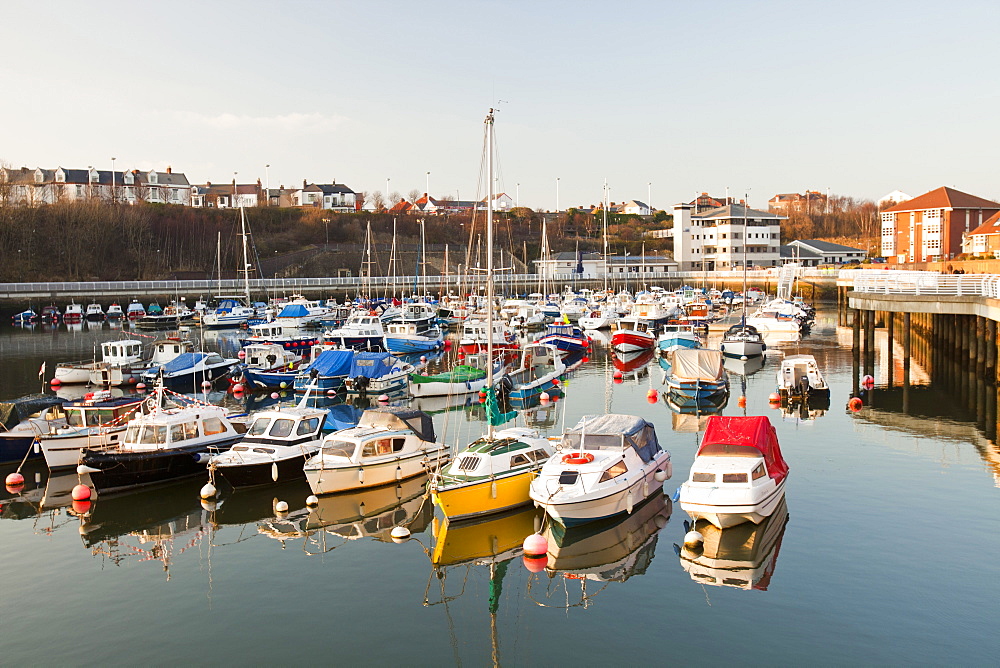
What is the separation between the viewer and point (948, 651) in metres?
15.1

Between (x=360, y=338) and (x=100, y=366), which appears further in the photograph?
(x=360, y=338)

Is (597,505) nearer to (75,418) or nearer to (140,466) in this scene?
(140,466)

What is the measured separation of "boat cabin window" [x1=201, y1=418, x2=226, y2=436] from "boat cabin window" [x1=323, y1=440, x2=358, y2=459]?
4744 mm

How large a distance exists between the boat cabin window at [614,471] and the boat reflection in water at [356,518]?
5.07 metres

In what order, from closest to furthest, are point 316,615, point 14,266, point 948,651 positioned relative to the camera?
point 948,651
point 316,615
point 14,266

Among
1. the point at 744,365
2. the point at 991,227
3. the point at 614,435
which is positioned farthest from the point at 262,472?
the point at 991,227

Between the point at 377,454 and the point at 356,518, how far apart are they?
246 centimetres

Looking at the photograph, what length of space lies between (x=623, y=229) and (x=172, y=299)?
95649 millimetres

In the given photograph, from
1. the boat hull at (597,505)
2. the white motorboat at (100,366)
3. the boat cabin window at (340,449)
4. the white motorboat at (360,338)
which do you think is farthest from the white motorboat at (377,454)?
the white motorboat at (360,338)

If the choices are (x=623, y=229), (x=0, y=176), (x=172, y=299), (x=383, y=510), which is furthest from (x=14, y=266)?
(x=383, y=510)


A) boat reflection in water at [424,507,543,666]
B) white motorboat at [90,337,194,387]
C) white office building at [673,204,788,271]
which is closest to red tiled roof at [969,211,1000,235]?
white office building at [673,204,788,271]

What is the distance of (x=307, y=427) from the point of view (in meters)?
27.2

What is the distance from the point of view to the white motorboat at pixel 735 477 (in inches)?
797

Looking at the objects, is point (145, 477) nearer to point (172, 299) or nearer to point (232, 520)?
point (232, 520)
